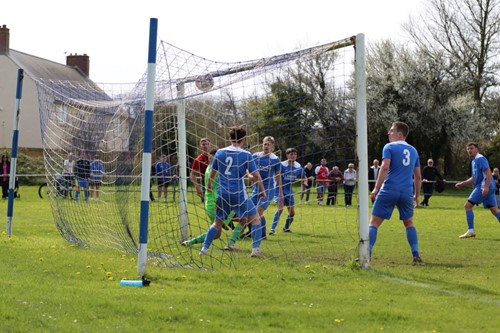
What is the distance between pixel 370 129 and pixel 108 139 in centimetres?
3842

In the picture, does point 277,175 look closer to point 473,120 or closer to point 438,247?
point 438,247

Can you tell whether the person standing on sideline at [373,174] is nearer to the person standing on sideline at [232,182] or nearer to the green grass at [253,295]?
the green grass at [253,295]

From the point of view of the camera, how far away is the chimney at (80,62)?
6688cm

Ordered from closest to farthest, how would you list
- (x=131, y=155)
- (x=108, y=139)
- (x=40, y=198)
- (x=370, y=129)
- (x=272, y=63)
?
(x=272, y=63) < (x=131, y=155) < (x=108, y=139) < (x=40, y=198) < (x=370, y=129)

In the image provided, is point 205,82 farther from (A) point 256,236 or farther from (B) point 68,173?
(B) point 68,173

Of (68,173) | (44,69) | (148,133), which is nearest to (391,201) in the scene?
(148,133)

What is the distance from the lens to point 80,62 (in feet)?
220

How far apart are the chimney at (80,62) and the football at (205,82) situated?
56730 mm

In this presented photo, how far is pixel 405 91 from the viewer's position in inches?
2047

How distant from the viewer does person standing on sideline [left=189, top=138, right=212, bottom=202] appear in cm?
1359

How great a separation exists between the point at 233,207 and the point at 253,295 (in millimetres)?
3052

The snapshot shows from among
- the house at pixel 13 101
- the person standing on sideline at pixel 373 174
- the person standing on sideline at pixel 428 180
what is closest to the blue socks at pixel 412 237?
the person standing on sideline at pixel 428 180

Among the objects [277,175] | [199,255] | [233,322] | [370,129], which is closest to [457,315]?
[233,322]

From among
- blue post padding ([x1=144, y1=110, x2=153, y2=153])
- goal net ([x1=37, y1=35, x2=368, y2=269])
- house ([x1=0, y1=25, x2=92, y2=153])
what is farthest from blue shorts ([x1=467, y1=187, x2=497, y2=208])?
house ([x1=0, y1=25, x2=92, y2=153])
